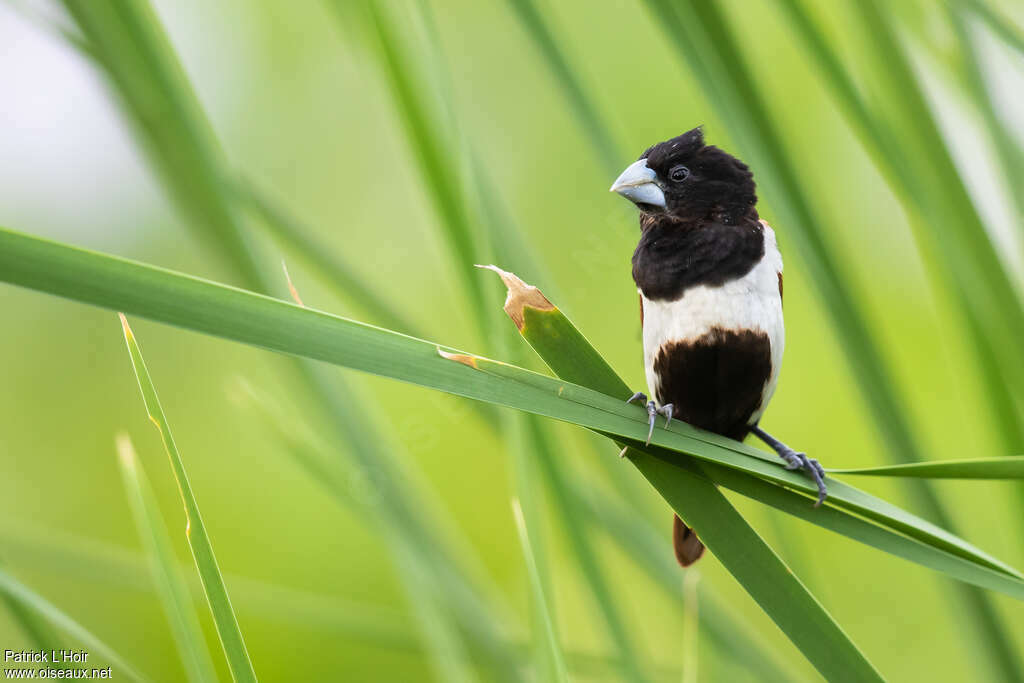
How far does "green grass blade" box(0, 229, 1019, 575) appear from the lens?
533mm

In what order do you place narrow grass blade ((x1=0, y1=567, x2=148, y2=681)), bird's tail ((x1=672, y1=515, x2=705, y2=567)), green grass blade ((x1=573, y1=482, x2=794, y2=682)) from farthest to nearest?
bird's tail ((x1=672, y1=515, x2=705, y2=567))
green grass blade ((x1=573, y1=482, x2=794, y2=682))
narrow grass blade ((x1=0, y1=567, x2=148, y2=681))

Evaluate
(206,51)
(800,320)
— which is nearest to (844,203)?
(800,320)

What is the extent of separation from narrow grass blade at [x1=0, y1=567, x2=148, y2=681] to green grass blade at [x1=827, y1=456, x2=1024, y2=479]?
0.70 m

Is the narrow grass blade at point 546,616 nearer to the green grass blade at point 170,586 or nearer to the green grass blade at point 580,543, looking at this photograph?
the green grass blade at point 580,543

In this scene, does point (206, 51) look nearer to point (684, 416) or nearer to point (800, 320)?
point (800, 320)

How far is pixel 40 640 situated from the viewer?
81cm

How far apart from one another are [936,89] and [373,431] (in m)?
0.92

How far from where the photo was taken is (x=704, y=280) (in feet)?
3.78

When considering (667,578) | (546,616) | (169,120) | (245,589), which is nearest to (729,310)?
(667,578)

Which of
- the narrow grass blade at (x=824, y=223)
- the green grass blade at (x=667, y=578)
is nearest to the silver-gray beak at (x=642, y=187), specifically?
the narrow grass blade at (x=824, y=223)

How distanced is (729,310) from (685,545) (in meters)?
0.37

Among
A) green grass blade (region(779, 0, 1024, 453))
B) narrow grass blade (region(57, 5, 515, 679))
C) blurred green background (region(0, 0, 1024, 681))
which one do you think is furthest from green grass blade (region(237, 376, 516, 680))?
blurred green background (region(0, 0, 1024, 681))

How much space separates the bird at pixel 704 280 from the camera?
1.16m

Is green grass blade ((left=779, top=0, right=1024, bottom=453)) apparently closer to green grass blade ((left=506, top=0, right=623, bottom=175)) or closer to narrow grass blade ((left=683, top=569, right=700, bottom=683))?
green grass blade ((left=506, top=0, right=623, bottom=175))
